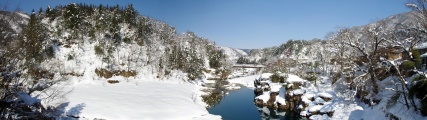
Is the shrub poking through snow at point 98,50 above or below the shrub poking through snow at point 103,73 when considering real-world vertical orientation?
above

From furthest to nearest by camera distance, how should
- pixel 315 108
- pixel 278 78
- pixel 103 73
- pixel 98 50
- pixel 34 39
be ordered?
pixel 98 50 → pixel 103 73 → pixel 34 39 → pixel 278 78 → pixel 315 108

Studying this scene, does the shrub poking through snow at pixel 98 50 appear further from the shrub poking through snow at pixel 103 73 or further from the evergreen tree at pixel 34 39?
the evergreen tree at pixel 34 39

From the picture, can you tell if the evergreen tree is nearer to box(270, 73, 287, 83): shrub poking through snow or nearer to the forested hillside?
the forested hillside

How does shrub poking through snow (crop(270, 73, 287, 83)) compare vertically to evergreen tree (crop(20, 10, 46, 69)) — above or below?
below

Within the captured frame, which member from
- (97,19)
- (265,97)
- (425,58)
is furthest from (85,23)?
(425,58)

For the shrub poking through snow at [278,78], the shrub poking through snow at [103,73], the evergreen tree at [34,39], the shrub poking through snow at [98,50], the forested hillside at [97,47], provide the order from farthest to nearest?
the shrub poking through snow at [98,50], the shrub poking through snow at [103,73], the forested hillside at [97,47], the evergreen tree at [34,39], the shrub poking through snow at [278,78]

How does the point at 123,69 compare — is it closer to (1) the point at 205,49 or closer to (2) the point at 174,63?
(2) the point at 174,63

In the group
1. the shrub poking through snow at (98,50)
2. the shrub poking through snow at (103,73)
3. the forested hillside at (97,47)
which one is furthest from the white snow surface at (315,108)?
the shrub poking through snow at (98,50)

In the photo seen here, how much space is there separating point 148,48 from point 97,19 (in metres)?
15.6

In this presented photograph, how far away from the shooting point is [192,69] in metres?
68.7

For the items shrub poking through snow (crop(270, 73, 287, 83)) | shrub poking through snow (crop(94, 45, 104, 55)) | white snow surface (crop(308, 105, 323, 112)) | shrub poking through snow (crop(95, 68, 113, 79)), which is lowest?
white snow surface (crop(308, 105, 323, 112))

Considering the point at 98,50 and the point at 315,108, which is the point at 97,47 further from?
the point at 315,108

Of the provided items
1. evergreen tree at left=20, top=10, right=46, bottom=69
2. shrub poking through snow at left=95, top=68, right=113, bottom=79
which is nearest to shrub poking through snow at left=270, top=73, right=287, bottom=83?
shrub poking through snow at left=95, top=68, right=113, bottom=79

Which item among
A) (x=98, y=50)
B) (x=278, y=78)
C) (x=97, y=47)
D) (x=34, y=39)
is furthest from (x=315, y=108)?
(x=34, y=39)
